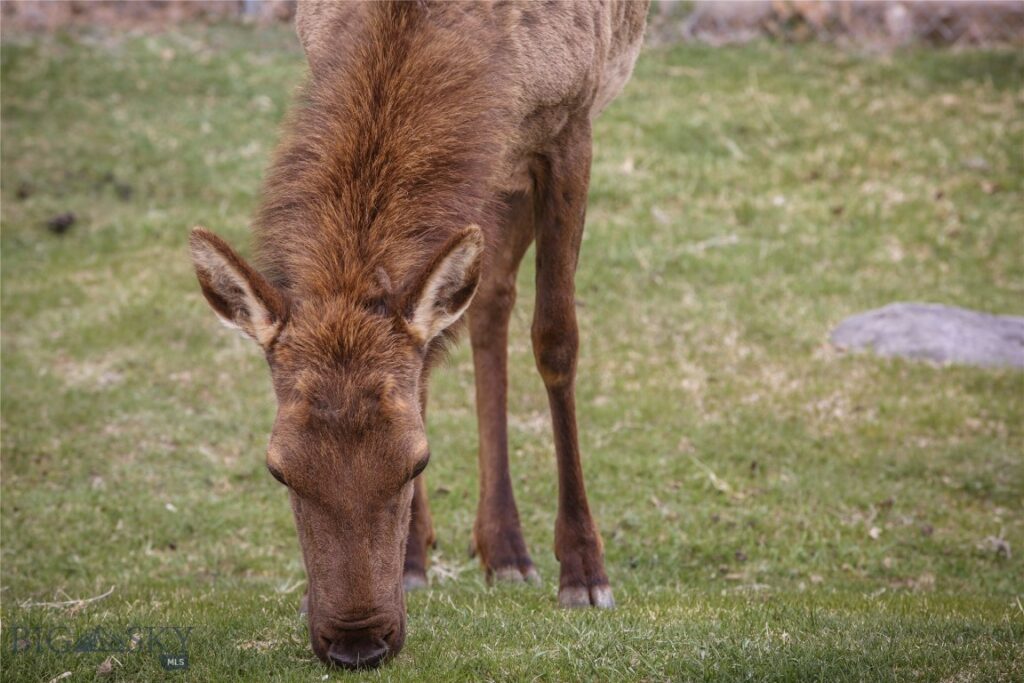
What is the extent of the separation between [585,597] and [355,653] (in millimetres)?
1884

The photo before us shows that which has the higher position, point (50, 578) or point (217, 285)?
point (217, 285)

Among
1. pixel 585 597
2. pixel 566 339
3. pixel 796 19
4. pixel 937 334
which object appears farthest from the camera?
pixel 796 19

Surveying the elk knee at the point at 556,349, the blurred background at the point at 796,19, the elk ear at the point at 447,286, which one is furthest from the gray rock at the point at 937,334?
the blurred background at the point at 796,19

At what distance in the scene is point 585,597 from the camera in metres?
6.04

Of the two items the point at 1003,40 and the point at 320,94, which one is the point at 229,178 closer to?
the point at 320,94

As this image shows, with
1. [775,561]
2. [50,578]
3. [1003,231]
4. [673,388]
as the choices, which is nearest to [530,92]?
[775,561]

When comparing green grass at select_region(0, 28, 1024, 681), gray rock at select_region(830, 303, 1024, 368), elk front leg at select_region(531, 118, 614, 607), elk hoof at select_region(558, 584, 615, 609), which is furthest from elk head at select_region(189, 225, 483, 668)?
gray rock at select_region(830, 303, 1024, 368)

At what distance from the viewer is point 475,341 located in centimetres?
705

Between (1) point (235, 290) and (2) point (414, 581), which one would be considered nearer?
(1) point (235, 290)

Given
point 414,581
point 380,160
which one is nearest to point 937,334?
point 414,581

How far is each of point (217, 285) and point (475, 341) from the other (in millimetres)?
2673

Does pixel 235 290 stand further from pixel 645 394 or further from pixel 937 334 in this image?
pixel 937 334

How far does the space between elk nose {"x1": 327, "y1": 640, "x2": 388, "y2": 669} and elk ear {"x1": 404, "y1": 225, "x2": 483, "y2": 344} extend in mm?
1132

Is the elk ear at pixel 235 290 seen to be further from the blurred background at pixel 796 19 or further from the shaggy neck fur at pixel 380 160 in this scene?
the blurred background at pixel 796 19
